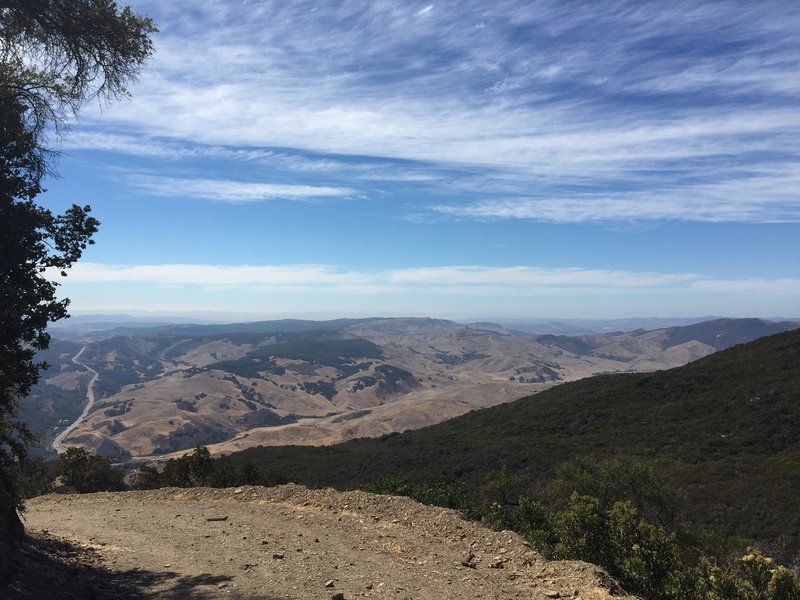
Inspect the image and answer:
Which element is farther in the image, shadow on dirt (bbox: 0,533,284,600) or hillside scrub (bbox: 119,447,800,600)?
shadow on dirt (bbox: 0,533,284,600)

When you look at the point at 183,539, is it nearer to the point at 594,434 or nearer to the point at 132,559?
the point at 132,559

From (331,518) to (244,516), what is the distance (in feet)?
8.28

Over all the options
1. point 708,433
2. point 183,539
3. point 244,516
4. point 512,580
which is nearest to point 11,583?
point 183,539

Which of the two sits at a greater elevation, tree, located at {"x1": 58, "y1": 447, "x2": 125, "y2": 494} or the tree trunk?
the tree trunk

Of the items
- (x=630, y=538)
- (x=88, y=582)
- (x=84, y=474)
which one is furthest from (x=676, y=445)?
(x=88, y=582)

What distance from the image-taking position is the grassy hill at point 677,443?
81.8 ft

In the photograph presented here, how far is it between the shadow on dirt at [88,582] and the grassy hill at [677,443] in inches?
863

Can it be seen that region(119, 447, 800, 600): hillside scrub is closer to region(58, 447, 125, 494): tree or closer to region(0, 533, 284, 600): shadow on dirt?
region(0, 533, 284, 600): shadow on dirt

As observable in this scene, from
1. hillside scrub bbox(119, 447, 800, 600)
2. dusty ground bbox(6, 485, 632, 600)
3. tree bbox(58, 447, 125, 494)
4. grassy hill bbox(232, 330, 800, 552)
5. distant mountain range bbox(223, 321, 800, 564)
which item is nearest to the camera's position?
hillside scrub bbox(119, 447, 800, 600)

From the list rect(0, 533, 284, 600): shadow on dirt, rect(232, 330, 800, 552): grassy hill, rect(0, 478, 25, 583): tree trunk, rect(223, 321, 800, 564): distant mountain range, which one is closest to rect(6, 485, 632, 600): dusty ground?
rect(0, 533, 284, 600): shadow on dirt

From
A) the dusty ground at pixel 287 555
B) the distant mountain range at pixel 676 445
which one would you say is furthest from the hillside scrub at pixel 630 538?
the distant mountain range at pixel 676 445

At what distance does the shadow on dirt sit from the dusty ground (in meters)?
0.03

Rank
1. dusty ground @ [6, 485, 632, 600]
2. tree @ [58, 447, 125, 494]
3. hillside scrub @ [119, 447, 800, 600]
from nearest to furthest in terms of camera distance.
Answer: hillside scrub @ [119, 447, 800, 600], dusty ground @ [6, 485, 632, 600], tree @ [58, 447, 125, 494]

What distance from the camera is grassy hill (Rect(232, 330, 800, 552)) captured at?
81.8ft
